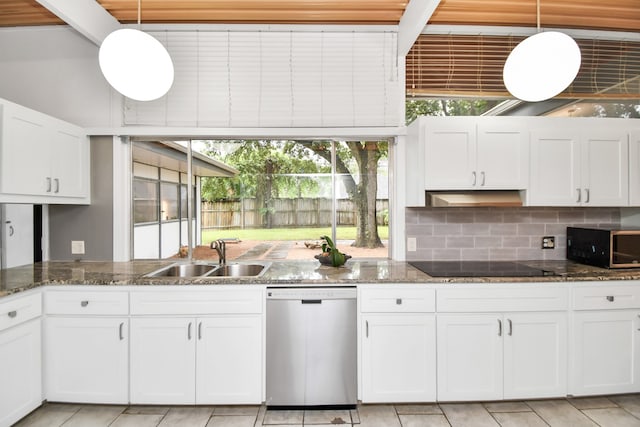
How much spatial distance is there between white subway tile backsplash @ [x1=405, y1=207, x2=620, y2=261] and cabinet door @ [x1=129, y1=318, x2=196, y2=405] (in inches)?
74.8

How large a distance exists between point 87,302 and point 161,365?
648 mm

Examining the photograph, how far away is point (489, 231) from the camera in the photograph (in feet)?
9.68

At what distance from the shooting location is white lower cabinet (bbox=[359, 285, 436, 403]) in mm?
2234

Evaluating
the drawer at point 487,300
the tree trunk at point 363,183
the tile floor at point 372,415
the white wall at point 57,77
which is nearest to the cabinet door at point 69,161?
the white wall at point 57,77

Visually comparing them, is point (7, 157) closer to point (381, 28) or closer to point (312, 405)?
point (312, 405)

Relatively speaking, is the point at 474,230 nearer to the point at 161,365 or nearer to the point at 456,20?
the point at 456,20

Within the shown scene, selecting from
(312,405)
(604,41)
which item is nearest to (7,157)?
(312,405)

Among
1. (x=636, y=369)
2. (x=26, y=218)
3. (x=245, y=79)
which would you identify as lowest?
(x=636, y=369)

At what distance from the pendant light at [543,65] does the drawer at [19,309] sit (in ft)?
11.0

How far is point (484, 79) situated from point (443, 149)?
1.02 m

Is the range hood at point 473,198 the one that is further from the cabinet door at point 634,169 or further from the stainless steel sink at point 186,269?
the stainless steel sink at point 186,269

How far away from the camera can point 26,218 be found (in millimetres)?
2766

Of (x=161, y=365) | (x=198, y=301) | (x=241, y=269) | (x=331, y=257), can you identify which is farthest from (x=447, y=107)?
(x=161, y=365)

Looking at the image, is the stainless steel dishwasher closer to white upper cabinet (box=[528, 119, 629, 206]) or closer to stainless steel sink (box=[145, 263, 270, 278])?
stainless steel sink (box=[145, 263, 270, 278])
